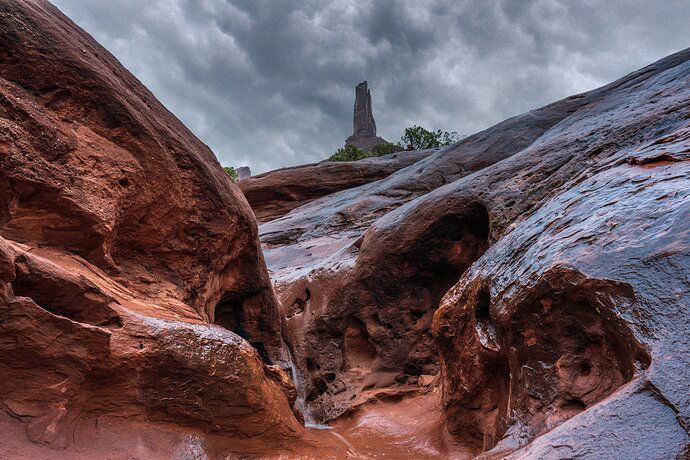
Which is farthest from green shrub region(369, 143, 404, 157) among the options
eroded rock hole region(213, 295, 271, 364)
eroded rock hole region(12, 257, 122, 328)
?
eroded rock hole region(12, 257, 122, 328)

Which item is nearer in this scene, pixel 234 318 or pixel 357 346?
pixel 234 318

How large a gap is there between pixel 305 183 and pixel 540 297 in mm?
17313

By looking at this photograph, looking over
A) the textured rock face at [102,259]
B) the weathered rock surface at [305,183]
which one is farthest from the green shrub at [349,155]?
the textured rock face at [102,259]

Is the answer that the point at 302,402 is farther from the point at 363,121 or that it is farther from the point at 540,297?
the point at 363,121

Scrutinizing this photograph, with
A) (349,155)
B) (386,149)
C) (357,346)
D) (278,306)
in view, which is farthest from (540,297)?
(386,149)

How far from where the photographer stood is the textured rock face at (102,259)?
352 centimetres

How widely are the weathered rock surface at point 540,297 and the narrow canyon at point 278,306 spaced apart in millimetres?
22

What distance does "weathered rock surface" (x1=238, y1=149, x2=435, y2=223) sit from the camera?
20672 millimetres

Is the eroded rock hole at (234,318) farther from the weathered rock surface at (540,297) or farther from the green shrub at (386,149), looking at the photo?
the green shrub at (386,149)

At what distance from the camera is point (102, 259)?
193 inches

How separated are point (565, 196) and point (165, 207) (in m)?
4.46

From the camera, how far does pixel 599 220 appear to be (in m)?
3.99

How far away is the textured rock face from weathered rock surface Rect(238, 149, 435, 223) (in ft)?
46.8

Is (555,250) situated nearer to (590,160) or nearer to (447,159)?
(590,160)
